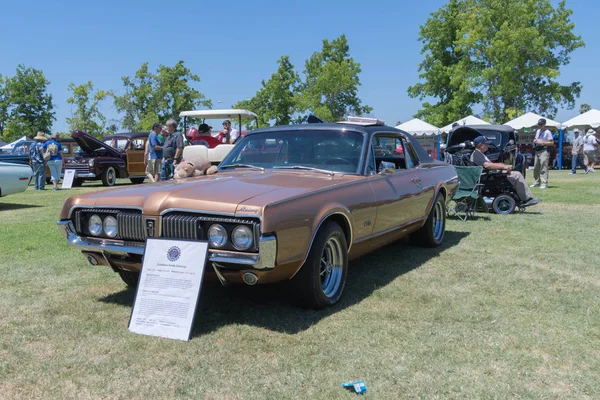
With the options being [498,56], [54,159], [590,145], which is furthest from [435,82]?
A: [54,159]

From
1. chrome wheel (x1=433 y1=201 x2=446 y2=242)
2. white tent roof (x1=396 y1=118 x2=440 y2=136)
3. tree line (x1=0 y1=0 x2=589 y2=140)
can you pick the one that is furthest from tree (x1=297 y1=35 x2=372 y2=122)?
chrome wheel (x1=433 y1=201 x2=446 y2=242)

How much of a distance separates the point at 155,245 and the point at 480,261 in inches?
141

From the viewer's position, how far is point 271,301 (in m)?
4.22

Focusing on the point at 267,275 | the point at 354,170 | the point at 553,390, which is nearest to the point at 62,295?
the point at 267,275

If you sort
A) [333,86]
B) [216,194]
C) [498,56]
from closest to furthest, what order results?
1. [216,194]
2. [498,56]
3. [333,86]

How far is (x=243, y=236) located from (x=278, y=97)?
1805 inches

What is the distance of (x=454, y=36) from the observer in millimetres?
42094

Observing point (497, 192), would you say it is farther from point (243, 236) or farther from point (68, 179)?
point (68, 179)

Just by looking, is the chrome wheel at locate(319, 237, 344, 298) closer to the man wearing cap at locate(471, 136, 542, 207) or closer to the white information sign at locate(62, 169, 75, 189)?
the man wearing cap at locate(471, 136, 542, 207)

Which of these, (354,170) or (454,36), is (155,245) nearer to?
(354,170)

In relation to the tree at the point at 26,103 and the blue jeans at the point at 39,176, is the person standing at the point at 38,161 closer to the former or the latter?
the blue jeans at the point at 39,176

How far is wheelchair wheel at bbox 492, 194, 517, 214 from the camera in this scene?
936 centimetres

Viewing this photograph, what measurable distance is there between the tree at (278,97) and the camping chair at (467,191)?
39.3 m

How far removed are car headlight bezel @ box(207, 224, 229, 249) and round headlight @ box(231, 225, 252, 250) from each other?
62 mm
